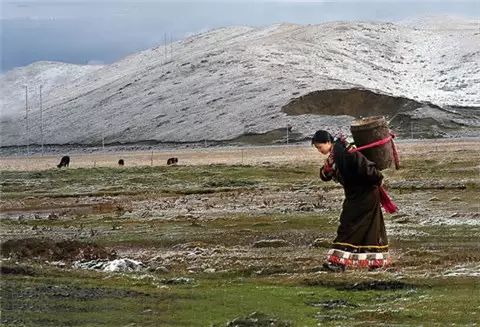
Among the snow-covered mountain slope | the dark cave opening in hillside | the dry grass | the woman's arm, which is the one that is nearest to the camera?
the woman's arm

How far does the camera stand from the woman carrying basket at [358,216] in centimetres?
1872

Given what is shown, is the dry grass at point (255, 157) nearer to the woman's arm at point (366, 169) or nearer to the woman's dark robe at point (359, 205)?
the woman's dark robe at point (359, 205)

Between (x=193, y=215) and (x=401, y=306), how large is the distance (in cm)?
2011

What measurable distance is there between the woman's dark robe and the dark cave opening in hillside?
133m

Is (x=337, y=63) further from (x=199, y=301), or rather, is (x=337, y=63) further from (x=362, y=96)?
(x=199, y=301)

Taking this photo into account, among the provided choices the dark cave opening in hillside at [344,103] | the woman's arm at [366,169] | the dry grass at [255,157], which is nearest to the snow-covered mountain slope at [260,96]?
the dark cave opening in hillside at [344,103]

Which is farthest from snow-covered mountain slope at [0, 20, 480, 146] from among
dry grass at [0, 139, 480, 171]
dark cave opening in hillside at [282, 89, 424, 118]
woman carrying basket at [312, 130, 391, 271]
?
woman carrying basket at [312, 130, 391, 271]

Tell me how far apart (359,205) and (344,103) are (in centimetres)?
13708

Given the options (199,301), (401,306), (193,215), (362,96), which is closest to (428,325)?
(401,306)

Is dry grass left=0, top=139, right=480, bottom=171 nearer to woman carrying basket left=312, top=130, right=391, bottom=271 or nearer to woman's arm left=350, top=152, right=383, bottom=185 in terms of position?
woman carrying basket left=312, top=130, right=391, bottom=271

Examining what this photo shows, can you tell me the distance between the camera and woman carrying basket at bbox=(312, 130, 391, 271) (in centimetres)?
1872

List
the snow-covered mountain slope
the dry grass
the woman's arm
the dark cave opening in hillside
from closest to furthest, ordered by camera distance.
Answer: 1. the woman's arm
2. the dry grass
3. the dark cave opening in hillside
4. the snow-covered mountain slope

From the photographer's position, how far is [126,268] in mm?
19938

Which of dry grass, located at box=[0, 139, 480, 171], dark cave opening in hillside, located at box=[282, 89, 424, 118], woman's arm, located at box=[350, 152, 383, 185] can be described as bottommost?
dry grass, located at box=[0, 139, 480, 171]
